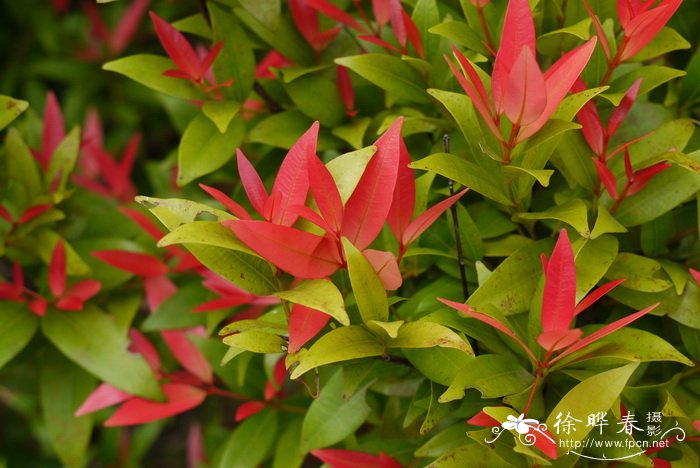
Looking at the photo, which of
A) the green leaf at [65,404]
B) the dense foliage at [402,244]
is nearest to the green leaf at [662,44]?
the dense foliage at [402,244]

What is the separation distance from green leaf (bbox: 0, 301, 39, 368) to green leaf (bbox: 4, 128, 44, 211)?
148mm

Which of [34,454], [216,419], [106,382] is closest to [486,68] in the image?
[106,382]

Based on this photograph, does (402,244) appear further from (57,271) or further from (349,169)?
(57,271)

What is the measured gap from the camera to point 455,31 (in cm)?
88

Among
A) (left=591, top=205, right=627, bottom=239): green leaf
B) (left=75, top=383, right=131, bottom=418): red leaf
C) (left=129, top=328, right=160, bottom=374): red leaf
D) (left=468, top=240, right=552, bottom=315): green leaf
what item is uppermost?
(left=591, top=205, right=627, bottom=239): green leaf

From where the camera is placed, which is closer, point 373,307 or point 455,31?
point 373,307

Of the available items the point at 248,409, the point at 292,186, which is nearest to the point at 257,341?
the point at 292,186

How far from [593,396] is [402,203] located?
26 centimetres

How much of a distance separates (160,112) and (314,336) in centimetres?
135

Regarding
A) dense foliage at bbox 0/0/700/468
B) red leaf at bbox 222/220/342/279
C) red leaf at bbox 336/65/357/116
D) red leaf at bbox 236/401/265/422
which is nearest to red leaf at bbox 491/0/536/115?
dense foliage at bbox 0/0/700/468

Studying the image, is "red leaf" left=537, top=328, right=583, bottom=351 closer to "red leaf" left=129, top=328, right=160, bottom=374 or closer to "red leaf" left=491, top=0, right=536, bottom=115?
"red leaf" left=491, top=0, right=536, bottom=115

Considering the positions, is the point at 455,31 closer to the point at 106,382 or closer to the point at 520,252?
the point at 520,252

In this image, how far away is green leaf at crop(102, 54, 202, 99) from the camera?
40.1 inches

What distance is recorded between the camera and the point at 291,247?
28.4 inches
